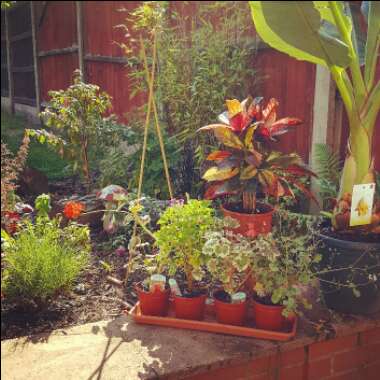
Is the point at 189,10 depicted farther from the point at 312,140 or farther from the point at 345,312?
the point at 345,312

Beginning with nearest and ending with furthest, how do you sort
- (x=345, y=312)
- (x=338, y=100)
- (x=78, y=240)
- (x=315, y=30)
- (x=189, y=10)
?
(x=315, y=30)
(x=345, y=312)
(x=78, y=240)
(x=338, y=100)
(x=189, y=10)

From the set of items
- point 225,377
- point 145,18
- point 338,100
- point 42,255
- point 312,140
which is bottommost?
point 225,377

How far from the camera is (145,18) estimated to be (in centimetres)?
373

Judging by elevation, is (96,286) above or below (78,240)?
below

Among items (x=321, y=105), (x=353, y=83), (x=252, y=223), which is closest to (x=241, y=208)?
(x=252, y=223)

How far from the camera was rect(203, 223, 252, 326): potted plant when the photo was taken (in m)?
2.42

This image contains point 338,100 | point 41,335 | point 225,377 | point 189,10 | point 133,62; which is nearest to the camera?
point 225,377

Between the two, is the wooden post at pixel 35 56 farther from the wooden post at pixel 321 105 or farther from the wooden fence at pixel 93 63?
the wooden post at pixel 321 105

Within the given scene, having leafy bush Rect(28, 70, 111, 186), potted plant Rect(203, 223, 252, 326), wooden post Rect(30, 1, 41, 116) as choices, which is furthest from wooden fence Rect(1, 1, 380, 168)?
potted plant Rect(203, 223, 252, 326)

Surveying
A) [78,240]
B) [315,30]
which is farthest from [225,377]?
[315,30]

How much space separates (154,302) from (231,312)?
0.41 metres

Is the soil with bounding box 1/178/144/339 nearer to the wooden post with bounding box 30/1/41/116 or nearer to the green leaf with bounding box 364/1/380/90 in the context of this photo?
the green leaf with bounding box 364/1/380/90

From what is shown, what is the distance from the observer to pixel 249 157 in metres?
2.64

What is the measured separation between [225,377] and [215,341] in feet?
0.63
